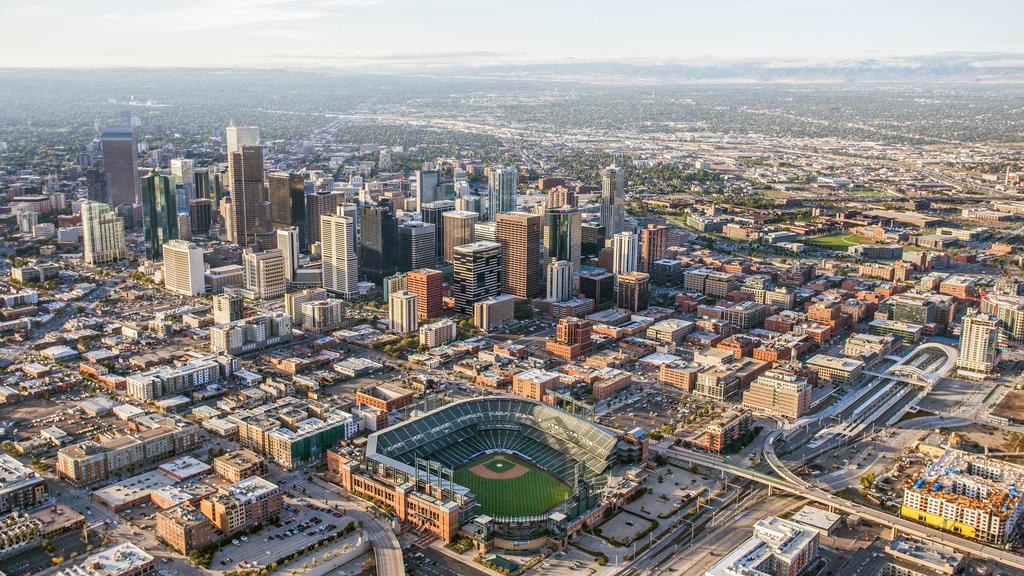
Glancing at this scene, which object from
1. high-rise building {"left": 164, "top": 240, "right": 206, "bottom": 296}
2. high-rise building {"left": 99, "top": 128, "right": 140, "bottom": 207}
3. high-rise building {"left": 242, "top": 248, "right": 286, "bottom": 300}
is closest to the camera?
high-rise building {"left": 242, "top": 248, "right": 286, "bottom": 300}

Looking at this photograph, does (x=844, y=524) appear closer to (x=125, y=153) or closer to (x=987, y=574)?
(x=987, y=574)

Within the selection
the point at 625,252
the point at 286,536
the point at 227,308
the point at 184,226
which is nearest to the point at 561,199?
the point at 625,252

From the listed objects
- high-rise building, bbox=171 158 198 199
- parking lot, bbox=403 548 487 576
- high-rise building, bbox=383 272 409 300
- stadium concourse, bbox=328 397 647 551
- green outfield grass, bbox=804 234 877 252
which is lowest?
parking lot, bbox=403 548 487 576

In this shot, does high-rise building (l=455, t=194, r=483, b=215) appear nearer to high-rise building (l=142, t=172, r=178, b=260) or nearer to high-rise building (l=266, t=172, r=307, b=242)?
high-rise building (l=266, t=172, r=307, b=242)

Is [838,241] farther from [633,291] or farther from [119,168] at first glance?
[119,168]

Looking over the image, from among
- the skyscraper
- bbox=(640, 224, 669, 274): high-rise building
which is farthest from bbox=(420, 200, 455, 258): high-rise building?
the skyscraper

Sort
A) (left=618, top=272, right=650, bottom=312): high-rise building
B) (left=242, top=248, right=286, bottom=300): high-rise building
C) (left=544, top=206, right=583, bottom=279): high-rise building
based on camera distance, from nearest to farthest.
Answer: (left=618, top=272, right=650, bottom=312): high-rise building → (left=242, top=248, right=286, bottom=300): high-rise building → (left=544, top=206, right=583, bottom=279): high-rise building
